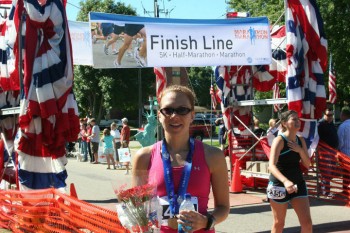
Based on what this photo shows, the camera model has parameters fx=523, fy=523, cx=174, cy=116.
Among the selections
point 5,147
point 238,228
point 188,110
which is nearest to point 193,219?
point 188,110

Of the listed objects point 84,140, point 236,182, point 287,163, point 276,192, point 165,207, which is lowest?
point 84,140

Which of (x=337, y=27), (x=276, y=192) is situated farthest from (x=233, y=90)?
(x=337, y=27)

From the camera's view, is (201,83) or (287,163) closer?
(287,163)

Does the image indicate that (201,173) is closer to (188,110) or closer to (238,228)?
(188,110)

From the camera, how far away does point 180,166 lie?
3053 millimetres

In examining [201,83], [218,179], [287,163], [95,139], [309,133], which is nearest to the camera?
[218,179]

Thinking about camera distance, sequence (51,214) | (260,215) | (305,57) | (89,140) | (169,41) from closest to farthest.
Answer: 1. (51,214)
2. (260,215)
3. (169,41)
4. (305,57)
5. (89,140)

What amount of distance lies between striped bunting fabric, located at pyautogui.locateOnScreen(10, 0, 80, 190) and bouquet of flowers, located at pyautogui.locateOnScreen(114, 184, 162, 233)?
13.5 ft

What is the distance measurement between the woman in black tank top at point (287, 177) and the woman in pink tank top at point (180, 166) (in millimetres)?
2561

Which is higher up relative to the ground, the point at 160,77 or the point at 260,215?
the point at 160,77

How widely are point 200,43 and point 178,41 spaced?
1.61 ft

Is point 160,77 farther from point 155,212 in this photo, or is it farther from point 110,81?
point 110,81

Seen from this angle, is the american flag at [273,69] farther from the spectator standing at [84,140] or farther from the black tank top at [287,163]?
the spectator standing at [84,140]

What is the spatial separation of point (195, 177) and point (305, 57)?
7.18 m
